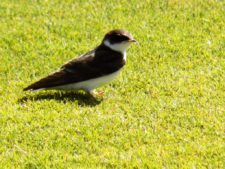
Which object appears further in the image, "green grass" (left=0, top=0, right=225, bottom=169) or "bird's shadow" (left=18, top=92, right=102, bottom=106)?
"bird's shadow" (left=18, top=92, right=102, bottom=106)

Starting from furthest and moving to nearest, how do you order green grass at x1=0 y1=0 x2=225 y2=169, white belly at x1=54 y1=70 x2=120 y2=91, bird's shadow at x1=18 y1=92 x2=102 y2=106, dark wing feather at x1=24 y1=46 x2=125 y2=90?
bird's shadow at x1=18 y1=92 x2=102 y2=106 → white belly at x1=54 y1=70 x2=120 y2=91 → dark wing feather at x1=24 y1=46 x2=125 y2=90 → green grass at x1=0 y1=0 x2=225 y2=169

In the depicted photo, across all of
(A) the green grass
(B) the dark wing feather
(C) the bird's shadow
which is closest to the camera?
(A) the green grass

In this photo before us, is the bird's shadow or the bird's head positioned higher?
the bird's head

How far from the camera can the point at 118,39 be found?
27.8ft

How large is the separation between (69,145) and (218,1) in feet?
20.1

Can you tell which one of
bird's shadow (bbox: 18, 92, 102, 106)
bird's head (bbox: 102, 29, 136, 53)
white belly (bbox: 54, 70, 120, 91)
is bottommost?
bird's shadow (bbox: 18, 92, 102, 106)

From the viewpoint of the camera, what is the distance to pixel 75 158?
6926 mm

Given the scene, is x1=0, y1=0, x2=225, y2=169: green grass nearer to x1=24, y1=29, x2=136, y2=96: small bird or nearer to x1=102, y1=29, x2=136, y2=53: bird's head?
x1=24, y1=29, x2=136, y2=96: small bird

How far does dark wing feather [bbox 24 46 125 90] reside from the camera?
818cm

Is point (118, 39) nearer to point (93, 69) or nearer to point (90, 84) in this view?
point (93, 69)

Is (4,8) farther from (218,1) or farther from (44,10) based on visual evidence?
(218,1)

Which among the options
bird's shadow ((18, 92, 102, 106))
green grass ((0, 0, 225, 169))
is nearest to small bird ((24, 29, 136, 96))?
bird's shadow ((18, 92, 102, 106))

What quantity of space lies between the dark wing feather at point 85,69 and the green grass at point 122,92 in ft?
1.04

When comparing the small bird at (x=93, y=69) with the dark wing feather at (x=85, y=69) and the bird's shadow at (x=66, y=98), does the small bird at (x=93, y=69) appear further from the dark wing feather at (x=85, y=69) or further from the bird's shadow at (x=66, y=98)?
the bird's shadow at (x=66, y=98)
